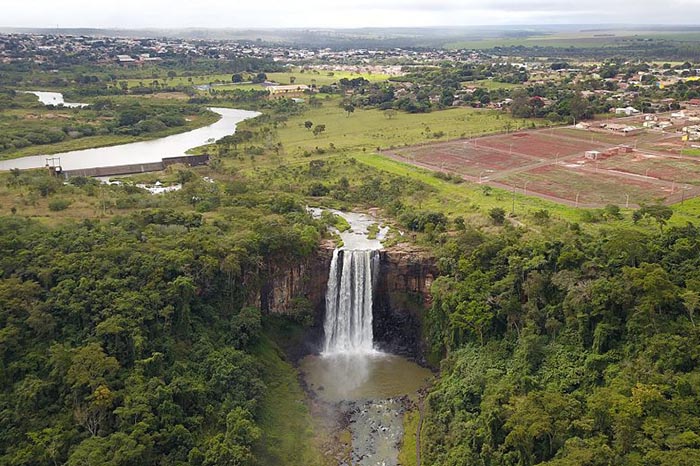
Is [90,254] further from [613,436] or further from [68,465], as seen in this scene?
[613,436]

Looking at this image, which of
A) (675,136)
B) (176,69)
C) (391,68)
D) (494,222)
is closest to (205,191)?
(494,222)

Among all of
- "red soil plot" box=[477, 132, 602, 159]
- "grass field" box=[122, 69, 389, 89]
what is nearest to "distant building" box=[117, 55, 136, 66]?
"grass field" box=[122, 69, 389, 89]

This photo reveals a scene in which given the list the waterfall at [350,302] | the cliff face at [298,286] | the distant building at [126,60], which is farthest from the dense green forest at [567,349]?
the distant building at [126,60]

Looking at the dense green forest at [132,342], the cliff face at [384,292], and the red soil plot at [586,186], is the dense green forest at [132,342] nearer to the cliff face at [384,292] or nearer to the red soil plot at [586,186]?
the cliff face at [384,292]

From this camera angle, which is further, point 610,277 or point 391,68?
point 391,68

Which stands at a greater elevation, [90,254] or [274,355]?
[90,254]

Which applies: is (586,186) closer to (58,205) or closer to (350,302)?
(350,302)

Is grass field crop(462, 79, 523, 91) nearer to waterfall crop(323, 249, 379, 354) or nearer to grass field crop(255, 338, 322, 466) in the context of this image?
waterfall crop(323, 249, 379, 354)

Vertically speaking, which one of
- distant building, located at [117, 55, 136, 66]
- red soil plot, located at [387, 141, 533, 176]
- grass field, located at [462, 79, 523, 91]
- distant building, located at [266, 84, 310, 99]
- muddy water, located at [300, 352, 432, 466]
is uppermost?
distant building, located at [117, 55, 136, 66]
